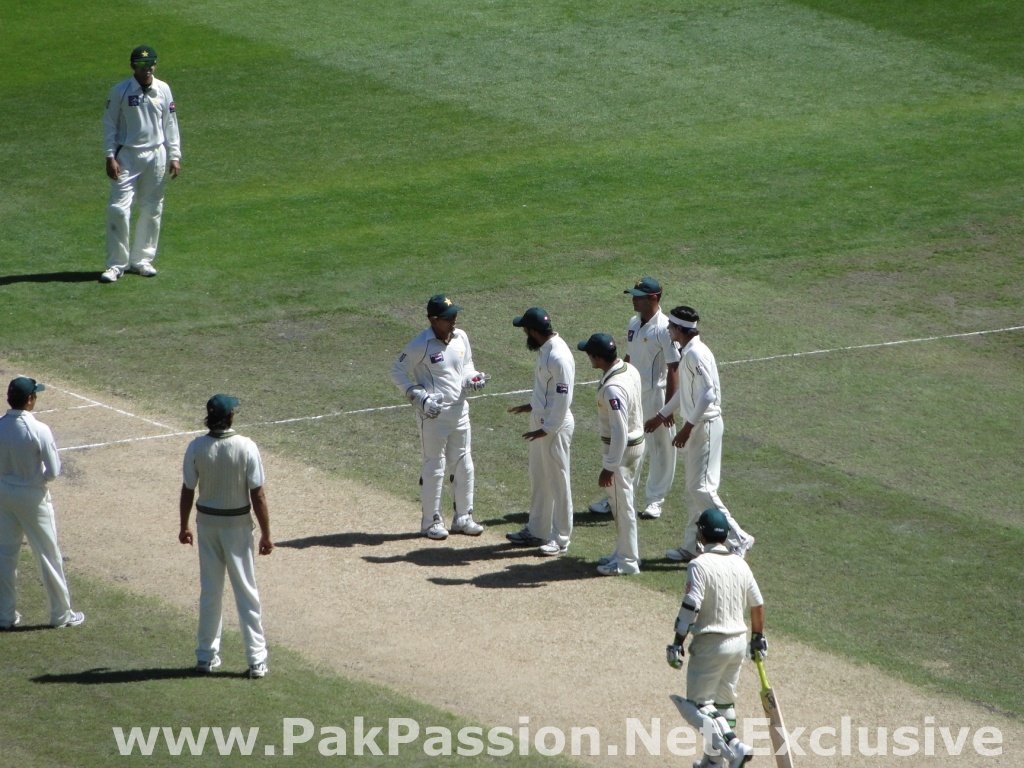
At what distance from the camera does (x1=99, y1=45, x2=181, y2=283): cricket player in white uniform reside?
666 inches

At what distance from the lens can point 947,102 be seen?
938 inches

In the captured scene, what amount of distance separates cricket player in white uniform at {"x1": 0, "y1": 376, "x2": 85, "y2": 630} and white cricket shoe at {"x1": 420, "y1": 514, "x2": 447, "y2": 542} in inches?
121

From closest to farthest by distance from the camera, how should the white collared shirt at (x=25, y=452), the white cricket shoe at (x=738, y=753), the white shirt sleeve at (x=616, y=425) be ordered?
the white cricket shoe at (x=738, y=753) → the white collared shirt at (x=25, y=452) → the white shirt sleeve at (x=616, y=425)

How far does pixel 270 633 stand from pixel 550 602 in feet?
7.02

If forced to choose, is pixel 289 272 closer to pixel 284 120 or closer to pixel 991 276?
pixel 284 120

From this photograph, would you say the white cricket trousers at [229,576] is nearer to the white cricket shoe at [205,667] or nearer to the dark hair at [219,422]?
the white cricket shoe at [205,667]

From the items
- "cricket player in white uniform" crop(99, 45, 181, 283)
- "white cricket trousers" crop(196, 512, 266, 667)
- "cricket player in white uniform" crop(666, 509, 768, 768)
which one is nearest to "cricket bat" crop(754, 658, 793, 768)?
"cricket player in white uniform" crop(666, 509, 768, 768)

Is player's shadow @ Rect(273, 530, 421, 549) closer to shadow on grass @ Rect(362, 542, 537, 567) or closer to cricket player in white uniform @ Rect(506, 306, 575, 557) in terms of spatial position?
shadow on grass @ Rect(362, 542, 537, 567)

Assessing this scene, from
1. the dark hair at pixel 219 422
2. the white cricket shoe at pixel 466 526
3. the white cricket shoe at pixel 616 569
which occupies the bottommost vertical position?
the white cricket shoe at pixel 616 569

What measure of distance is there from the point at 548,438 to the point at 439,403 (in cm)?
97

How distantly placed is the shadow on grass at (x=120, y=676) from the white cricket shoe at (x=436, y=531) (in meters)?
2.65

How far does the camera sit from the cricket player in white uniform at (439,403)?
11.6m

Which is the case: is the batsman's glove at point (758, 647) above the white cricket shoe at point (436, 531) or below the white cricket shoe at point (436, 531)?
above

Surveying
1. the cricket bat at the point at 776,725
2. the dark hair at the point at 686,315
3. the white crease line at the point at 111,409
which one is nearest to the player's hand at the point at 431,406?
the dark hair at the point at 686,315
